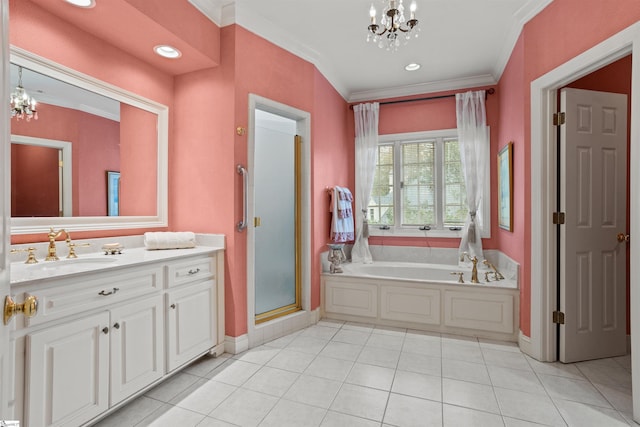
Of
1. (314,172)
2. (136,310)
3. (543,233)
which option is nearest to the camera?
(136,310)

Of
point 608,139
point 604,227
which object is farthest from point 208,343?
point 608,139

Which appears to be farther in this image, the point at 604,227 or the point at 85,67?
the point at 604,227

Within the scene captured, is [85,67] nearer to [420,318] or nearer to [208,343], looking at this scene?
[208,343]

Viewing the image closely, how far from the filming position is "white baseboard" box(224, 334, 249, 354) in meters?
2.54

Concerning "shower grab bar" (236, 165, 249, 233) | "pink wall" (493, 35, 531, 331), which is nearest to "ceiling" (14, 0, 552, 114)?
"pink wall" (493, 35, 531, 331)

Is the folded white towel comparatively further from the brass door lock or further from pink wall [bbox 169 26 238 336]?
the brass door lock

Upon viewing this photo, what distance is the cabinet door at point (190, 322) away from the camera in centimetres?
210

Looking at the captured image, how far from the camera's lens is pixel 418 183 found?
419cm

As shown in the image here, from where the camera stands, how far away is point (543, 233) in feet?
7.84

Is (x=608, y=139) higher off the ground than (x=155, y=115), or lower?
lower

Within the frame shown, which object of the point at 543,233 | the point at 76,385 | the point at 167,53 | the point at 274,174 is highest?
the point at 167,53

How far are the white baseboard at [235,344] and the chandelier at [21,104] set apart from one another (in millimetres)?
1989

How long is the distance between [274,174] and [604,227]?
2.71 m

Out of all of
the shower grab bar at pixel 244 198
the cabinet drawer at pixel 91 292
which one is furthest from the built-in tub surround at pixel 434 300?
the cabinet drawer at pixel 91 292
